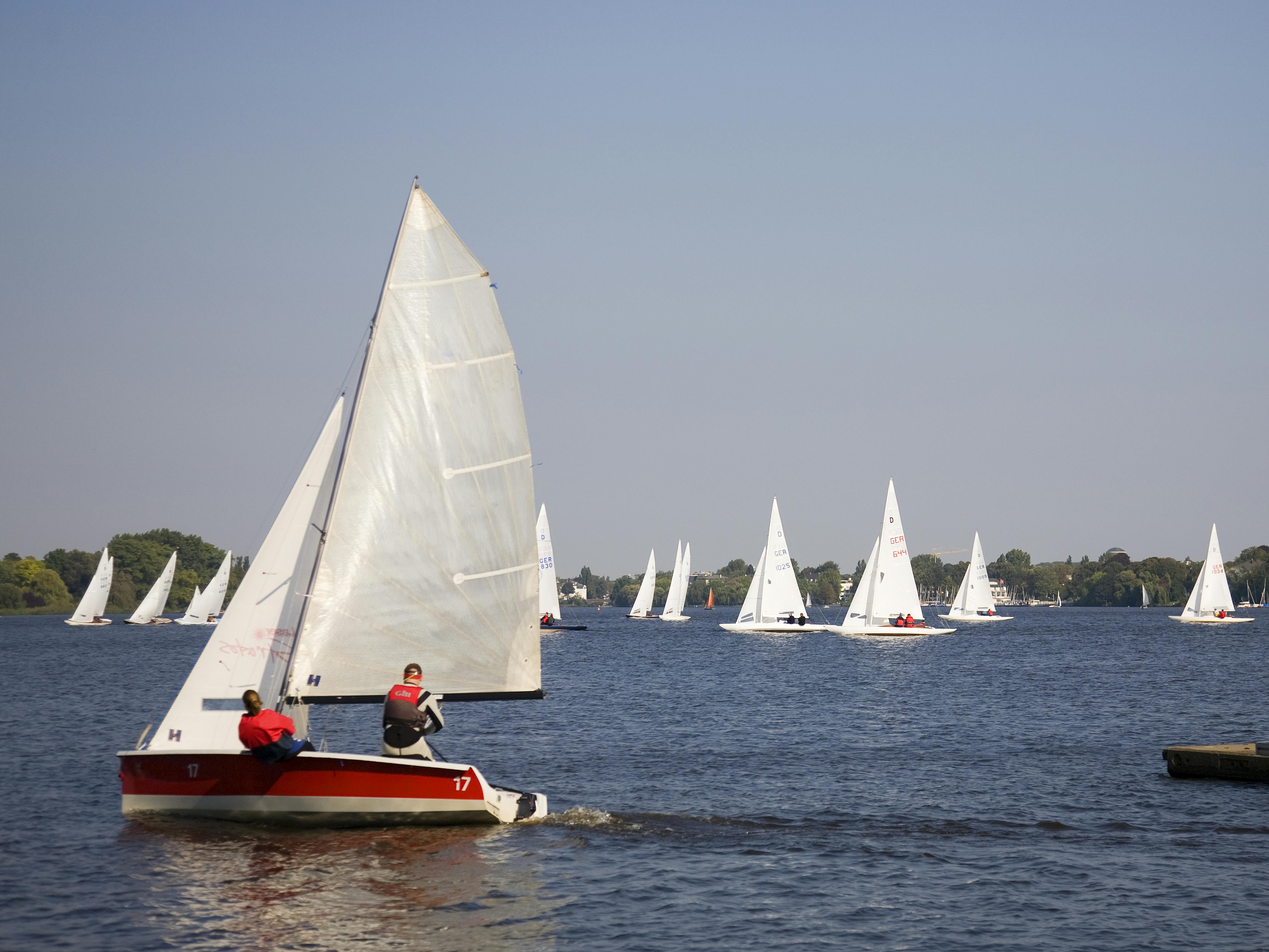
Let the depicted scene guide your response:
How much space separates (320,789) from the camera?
1803 cm

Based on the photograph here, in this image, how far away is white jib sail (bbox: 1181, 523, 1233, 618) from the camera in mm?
116188

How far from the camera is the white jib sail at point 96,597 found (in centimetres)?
12950

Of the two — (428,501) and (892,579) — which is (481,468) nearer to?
(428,501)

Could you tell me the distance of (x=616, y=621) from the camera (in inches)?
6481

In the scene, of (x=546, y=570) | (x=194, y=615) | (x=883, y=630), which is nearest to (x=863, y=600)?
(x=883, y=630)

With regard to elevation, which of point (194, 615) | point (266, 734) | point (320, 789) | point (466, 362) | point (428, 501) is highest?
point (466, 362)

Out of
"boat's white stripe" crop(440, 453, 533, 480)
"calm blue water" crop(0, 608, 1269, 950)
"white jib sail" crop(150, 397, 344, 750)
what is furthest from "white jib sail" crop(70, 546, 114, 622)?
"boat's white stripe" crop(440, 453, 533, 480)

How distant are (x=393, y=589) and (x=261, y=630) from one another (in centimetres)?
214

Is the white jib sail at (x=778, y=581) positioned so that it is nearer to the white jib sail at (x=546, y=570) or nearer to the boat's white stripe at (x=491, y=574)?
the white jib sail at (x=546, y=570)

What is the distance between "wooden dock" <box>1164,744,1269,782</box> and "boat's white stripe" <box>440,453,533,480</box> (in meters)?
14.8

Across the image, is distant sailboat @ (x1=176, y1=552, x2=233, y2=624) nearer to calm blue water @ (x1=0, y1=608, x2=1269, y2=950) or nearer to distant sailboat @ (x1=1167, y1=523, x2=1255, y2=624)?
calm blue water @ (x1=0, y1=608, x2=1269, y2=950)

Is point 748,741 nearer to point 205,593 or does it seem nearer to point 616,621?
point 205,593

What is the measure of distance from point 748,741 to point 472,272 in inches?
663

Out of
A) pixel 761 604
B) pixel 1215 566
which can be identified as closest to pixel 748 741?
pixel 761 604
